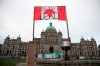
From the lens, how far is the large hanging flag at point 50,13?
3.92 m

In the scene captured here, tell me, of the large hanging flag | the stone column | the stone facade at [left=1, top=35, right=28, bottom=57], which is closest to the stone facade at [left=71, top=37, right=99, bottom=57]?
the stone facade at [left=1, top=35, right=28, bottom=57]

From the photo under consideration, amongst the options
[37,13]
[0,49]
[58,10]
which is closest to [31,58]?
[37,13]

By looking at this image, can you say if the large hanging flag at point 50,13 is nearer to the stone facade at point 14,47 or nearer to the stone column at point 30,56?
the stone column at point 30,56

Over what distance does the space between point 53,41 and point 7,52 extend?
44.6 feet

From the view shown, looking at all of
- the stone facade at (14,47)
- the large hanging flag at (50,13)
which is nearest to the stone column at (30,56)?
the large hanging flag at (50,13)

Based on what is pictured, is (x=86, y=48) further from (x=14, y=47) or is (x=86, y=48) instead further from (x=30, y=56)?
(x=30, y=56)

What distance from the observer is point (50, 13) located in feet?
13.9

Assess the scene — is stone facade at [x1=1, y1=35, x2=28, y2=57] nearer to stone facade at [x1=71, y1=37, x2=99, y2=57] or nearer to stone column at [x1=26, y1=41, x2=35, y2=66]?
stone facade at [x1=71, y1=37, x2=99, y2=57]

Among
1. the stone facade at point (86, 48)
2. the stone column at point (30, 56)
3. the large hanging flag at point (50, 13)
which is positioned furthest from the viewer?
the stone facade at point (86, 48)

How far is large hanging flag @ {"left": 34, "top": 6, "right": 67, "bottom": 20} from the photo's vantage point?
3924 millimetres

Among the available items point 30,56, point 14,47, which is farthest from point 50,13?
point 14,47

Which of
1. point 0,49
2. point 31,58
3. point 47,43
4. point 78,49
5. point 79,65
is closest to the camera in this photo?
point 31,58

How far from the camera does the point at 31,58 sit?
2553mm

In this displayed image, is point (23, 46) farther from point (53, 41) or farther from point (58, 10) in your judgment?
point (58, 10)
